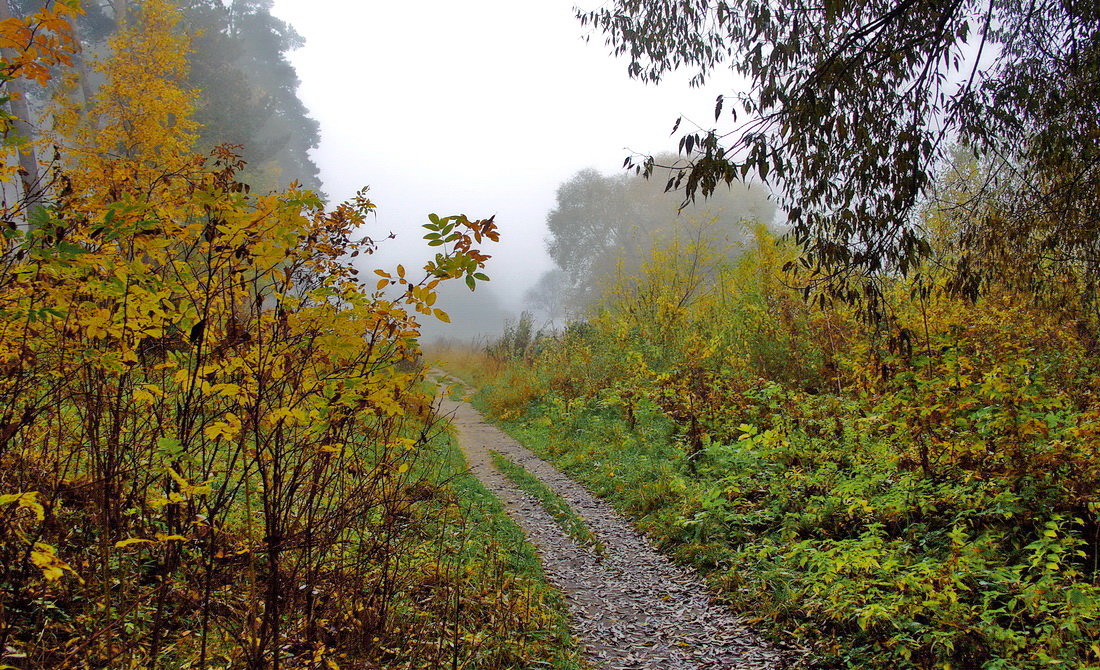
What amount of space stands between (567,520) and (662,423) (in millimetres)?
A: 2706

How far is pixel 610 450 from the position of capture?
7.75 m

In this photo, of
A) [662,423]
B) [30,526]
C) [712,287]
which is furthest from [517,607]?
[712,287]

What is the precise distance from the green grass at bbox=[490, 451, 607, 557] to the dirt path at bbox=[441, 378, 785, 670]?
8 cm

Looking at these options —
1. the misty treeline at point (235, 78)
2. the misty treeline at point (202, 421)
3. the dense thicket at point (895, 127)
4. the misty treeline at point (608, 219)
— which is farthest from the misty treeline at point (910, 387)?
the misty treeline at point (608, 219)

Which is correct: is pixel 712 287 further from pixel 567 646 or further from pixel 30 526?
pixel 30 526

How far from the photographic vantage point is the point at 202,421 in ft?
7.48

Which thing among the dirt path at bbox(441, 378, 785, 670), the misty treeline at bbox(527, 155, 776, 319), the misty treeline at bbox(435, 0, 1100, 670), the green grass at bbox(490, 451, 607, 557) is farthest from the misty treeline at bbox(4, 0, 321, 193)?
the misty treeline at bbox(527, 155, 776, 319)

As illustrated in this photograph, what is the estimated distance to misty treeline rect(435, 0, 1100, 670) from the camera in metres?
3.38

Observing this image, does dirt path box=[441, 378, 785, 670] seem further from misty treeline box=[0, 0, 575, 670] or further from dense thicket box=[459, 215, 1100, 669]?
misty treeline box=[0, 0, 575, 670]

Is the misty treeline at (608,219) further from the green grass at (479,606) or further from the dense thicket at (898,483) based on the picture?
the green grass at (479,606)

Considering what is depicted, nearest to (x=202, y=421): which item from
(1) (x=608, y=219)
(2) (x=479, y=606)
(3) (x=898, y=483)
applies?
(2) (x=479, y=606)

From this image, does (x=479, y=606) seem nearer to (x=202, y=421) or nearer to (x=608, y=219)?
(x=202, y=421)

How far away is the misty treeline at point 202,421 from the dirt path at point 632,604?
37cm

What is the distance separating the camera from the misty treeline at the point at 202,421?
76.5 inches
